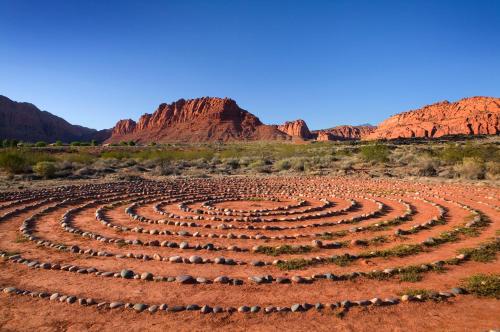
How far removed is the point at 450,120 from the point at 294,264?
91375mm

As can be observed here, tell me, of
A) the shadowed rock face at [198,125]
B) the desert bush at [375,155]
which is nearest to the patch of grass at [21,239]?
the desert bush at [375,155]

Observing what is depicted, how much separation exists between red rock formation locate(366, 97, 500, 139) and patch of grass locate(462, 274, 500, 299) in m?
77.9

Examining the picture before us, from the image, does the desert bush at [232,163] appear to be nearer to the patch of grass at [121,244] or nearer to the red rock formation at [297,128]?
the patch of grass at [121,244]

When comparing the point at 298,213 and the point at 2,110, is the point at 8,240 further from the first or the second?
the point at 2,110

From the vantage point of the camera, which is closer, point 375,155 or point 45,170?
point 45,170

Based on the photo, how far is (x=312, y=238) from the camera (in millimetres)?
8383

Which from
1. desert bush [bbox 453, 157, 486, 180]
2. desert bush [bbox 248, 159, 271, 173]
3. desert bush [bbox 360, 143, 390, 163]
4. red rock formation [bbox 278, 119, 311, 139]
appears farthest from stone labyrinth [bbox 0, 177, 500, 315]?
red rock formation [bbox 278, 119, 311, 139]

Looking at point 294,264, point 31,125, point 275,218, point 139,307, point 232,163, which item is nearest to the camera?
point 139,307

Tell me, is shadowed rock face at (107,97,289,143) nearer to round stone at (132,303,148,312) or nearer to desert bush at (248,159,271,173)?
desert bush at (248,159,271,173)

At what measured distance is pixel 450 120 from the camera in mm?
86375

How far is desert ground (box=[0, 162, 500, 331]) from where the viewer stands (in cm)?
467

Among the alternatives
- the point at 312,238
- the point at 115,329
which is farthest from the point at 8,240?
the point at 312,238

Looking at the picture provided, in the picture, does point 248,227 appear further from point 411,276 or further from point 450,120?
point 450,120

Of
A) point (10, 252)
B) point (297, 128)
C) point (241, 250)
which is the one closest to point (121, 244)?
point (10, 252)
